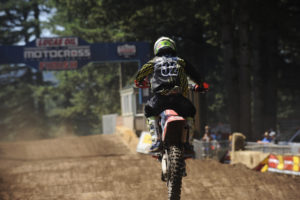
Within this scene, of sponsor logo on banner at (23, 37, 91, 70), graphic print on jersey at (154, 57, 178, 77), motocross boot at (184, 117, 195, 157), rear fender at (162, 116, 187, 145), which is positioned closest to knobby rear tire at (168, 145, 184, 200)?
rear fender at (162, 116, 187, 145)

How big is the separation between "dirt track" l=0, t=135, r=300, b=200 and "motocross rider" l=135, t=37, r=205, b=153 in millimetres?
3941

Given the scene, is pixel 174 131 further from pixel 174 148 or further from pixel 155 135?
pixel 155 135

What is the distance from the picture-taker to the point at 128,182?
12328 millimetres

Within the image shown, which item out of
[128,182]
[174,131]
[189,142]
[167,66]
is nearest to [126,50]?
[128,182]

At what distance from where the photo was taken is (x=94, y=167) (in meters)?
15.2

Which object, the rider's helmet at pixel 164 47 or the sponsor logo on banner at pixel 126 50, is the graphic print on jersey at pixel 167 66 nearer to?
the rider's helmet at pixel 164 47

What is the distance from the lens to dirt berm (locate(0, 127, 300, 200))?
10.3 meters

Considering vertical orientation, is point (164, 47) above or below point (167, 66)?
above

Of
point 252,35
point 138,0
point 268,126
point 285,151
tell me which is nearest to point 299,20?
point 252,35

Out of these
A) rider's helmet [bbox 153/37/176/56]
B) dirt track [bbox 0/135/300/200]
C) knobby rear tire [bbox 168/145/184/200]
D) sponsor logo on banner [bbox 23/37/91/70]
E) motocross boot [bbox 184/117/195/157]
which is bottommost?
dirt track [bbox 0/135/300/200]

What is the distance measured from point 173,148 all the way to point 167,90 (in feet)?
2.80

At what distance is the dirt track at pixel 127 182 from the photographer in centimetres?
1031

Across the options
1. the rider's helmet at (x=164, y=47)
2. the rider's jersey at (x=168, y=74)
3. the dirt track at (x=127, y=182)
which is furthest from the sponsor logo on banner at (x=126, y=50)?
the rider's jersey at (x=168, y=74)

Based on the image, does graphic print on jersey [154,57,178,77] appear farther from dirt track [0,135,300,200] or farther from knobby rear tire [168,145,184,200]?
dirt track [0,135,300,200]
